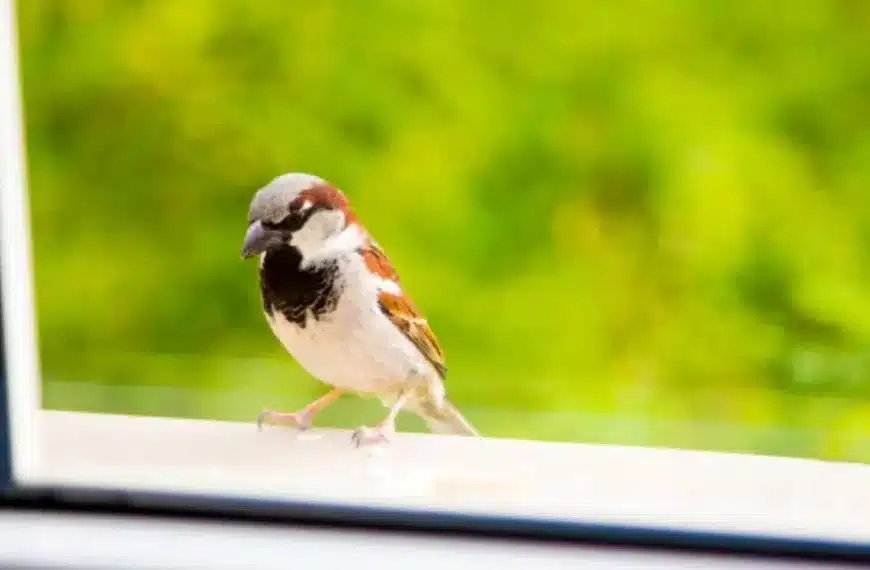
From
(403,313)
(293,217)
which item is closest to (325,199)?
(293,217)

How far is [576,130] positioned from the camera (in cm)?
86

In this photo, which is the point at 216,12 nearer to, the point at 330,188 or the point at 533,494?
the point at 330,188

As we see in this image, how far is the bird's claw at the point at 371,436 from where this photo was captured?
95 centimetres

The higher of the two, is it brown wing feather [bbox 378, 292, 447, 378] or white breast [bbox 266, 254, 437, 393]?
brown wing feather [bbox 378, 292, 447, 378]

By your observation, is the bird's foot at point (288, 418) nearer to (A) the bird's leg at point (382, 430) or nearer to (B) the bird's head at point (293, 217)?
(A) the bird's leg at point (382, 430)

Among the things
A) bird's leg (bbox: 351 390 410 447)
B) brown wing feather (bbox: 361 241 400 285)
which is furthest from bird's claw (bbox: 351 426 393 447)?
brown wing feather (bbox: 361 241 400 285)

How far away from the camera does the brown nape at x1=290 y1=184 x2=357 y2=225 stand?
2.90 feet

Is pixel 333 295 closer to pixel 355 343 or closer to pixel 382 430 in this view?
pixel 355 343

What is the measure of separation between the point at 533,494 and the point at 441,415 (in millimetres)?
127

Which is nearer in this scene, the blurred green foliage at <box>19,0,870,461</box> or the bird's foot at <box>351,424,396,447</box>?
the blurred green foliage at <box>19,0,870,461</box>

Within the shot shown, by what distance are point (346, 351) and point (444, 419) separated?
136 millimetres

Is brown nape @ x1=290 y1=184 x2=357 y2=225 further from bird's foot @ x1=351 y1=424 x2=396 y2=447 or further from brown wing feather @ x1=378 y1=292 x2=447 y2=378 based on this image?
bird's foot @ x1=351 y1=424 x2=396 y2=447

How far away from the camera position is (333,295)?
0.88 metres

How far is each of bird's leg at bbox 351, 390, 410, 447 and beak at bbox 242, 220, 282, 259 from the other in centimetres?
21
